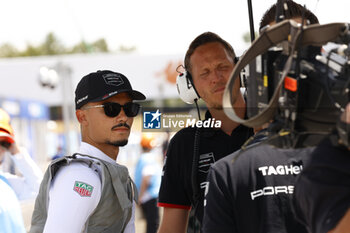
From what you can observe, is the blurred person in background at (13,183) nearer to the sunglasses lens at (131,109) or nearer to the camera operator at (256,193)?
the sunglasses lens at (131,109)

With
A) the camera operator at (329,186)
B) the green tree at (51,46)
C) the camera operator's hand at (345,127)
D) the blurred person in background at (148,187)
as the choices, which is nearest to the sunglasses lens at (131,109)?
the camera operator at (329,186)

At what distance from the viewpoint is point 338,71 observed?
4.18ft

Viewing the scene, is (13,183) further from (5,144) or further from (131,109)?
(131,109)

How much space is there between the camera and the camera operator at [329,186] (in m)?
1.23

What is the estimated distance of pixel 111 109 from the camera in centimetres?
231

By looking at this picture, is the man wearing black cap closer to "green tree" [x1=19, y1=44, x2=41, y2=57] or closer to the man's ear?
the man's ear

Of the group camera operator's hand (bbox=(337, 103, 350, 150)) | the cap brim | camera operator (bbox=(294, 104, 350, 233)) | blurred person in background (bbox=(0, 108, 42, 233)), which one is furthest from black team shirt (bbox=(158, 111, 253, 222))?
the cap brim

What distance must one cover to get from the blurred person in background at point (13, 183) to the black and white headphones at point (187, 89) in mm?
1080

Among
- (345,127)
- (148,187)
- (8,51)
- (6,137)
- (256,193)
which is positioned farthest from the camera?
(8,51)

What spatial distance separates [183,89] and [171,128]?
62cm

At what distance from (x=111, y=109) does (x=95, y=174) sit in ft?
1.15

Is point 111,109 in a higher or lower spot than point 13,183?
higher

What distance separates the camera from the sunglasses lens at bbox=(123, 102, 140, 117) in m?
2.32

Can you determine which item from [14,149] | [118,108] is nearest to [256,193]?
[118,108]
